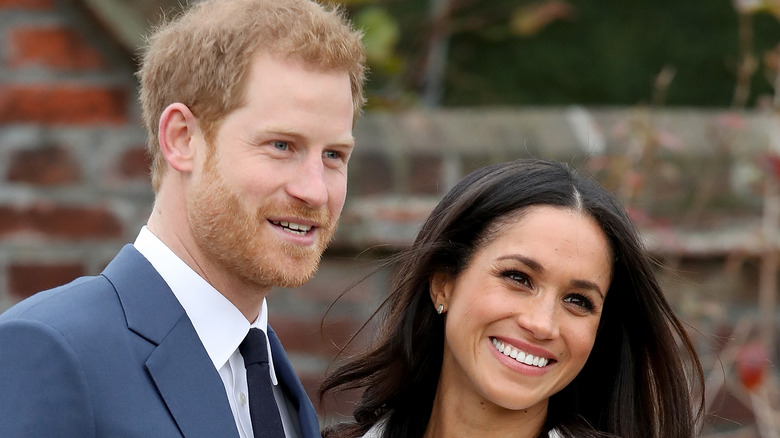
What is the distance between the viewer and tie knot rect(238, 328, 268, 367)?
2596 mm

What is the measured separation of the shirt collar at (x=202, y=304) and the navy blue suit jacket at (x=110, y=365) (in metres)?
0.03

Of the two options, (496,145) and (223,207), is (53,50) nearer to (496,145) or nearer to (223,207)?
→ (496,145)

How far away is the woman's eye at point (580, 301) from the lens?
2.91 metres

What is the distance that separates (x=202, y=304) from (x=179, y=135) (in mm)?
365

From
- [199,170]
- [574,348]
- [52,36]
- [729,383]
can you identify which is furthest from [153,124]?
[729,383]

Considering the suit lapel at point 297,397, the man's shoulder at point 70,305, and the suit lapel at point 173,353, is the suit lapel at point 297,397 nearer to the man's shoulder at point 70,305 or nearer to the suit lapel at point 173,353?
the suit lapel at point 173,353

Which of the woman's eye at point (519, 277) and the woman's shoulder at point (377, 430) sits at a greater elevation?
the woman's eye at point (519, 277)

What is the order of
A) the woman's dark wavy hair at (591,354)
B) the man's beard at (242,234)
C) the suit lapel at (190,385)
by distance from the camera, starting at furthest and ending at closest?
the woman's dark wavy hair at (591,354)
the man's beard at (242,234)
the suit lapel at (190,385)

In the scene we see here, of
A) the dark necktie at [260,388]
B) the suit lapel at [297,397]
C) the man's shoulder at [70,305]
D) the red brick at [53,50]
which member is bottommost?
the suit lapel at [297,397]

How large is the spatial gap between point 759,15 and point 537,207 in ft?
8.47

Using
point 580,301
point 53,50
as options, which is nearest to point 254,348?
point 580,301

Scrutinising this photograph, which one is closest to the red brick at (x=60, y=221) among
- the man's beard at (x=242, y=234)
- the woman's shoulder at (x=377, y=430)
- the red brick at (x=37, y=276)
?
the red brick at (x=37, y=276)

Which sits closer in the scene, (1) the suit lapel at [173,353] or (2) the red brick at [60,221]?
(1) the suit lapel at [173,353]

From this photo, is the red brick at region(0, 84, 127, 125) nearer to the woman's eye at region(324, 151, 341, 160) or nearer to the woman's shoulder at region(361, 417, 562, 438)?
the woman's shoulder at region(361, 417, 562, 438)
